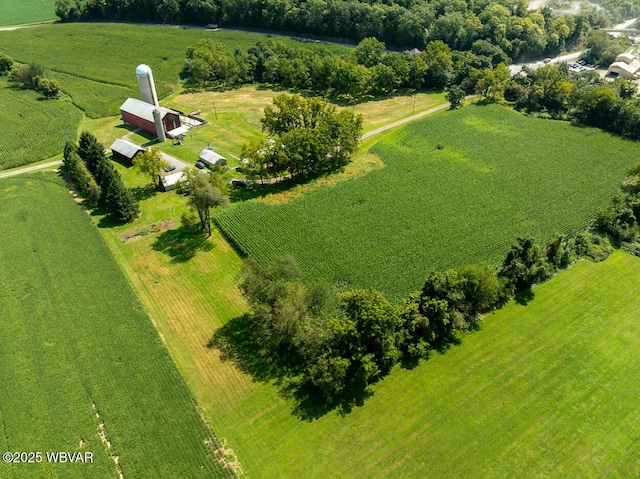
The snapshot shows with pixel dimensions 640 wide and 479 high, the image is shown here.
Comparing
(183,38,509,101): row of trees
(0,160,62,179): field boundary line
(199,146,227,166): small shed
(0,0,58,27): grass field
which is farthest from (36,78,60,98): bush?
(0,0,58,27): grass field

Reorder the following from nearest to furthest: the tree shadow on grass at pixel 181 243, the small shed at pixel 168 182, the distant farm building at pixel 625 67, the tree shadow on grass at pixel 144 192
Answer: the tree shadow on grass at pixel 181 243
the tree shadow on grass at pixel 144 192
the small shed at pixel 168 182
the distant farm building at pixel 625 67

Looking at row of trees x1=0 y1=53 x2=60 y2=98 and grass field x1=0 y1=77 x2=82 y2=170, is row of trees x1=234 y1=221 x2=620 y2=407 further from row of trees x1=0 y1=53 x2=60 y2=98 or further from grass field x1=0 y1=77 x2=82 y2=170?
row of trees x1=0 y1=53 x2=60 y2=98

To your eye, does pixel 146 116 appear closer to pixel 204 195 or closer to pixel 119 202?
pixel 119 202

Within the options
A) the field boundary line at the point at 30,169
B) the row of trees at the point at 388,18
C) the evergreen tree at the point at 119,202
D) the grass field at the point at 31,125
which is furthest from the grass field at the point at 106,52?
the evergreen tree at the point at 119,202

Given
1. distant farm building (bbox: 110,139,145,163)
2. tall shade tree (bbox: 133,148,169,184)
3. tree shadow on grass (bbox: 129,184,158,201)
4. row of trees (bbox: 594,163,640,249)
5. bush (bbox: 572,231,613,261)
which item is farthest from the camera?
distant farm building (bbox: 110,139,145,163)

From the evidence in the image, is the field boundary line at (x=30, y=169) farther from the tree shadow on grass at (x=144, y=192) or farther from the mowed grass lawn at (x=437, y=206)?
the mowed grass lawn at (x=437, y=206)

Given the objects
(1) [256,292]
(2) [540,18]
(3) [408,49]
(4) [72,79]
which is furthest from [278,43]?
(1) [256,292]

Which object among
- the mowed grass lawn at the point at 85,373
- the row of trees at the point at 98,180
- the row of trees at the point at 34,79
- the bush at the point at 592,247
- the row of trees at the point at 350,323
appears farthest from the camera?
the row of trees at the point at 34,79

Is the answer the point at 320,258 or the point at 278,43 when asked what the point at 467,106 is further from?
the point at 320,258
